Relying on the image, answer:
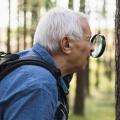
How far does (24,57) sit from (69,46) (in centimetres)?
26

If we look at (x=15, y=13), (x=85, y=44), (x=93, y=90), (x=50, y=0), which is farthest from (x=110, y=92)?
(x=85, y=44)

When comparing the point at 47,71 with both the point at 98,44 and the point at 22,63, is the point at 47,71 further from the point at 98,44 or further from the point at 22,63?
the point at 98,44

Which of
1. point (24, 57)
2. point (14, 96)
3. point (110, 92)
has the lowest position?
point (110, 92)

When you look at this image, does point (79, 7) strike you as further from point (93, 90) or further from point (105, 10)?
point (93, 90)

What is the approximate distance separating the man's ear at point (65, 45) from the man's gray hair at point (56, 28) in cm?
2

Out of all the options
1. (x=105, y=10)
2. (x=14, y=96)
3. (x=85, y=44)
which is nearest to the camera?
(x=14, y=96)

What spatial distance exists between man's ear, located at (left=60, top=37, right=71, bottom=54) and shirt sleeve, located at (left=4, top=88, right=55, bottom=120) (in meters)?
0.35

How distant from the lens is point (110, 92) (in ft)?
119

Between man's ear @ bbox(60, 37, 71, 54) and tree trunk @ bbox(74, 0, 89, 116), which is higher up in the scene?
man's ear @ bbox(60, 37, 71, 54)

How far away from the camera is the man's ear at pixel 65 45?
9.12 feet

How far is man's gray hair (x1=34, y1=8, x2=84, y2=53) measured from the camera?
9.05 feet

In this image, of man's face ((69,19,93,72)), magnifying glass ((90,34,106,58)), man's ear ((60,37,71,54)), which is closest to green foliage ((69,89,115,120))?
magnifying glass ((90,34,106,58))

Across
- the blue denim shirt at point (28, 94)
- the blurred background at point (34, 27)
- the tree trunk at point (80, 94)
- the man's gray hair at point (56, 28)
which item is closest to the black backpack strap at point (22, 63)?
the blue denim shirt at point (28, 94)

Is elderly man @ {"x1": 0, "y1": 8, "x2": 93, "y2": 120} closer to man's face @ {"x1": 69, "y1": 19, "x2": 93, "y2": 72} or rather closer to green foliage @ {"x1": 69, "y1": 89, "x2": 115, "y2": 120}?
man's face @ {"x1": 69, "y1": 19, "x2": 93, "y2": 72}
